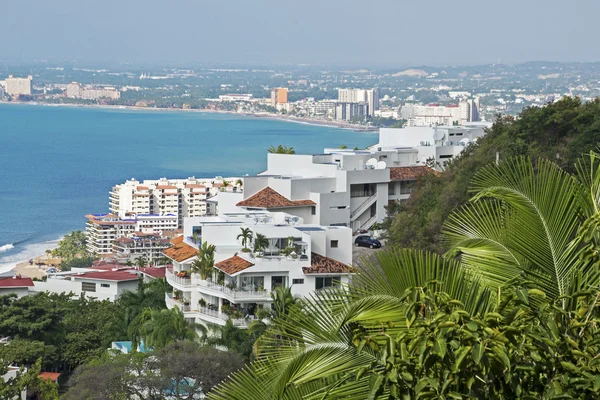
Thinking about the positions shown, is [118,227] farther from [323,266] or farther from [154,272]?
[323,266]

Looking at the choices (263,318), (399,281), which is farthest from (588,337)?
(263,318)

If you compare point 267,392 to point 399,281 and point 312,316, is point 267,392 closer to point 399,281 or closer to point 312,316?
point 312,316

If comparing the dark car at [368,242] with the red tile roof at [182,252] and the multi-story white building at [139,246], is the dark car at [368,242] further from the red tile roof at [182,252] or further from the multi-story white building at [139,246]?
the multi-story white building at [139,246]

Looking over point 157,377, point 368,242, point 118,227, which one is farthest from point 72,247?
point 157,377

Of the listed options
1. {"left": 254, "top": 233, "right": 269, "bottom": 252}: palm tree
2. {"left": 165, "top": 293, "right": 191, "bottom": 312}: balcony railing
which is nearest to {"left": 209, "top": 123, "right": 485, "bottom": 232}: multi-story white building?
{"left": 165, "top": 293, "right": 191, "bottom": 312}: balcony railing

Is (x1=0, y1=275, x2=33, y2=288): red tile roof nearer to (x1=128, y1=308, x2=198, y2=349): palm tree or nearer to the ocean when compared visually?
(x1=128, y1=308, x2=198, y2=349): palm tree

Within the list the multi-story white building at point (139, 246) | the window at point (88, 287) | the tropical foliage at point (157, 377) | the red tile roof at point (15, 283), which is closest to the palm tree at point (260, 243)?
the tropical foliage at point (157, 377)

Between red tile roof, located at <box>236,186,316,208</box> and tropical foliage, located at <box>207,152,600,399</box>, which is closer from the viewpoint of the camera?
tropical foliage, located at <box>207,152,600,399</box>
